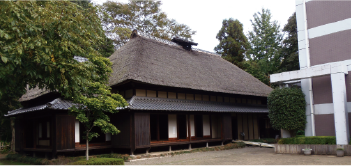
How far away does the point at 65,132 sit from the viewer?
13734mm

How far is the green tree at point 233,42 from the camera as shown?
38.1 metres

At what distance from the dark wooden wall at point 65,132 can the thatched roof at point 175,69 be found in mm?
3237

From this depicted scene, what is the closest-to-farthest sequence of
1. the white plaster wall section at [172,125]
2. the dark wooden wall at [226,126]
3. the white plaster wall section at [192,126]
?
the white plaster wall section at [172,125] → the white plaster wall section at [192,126] → the dark wooden wall at [226,126]

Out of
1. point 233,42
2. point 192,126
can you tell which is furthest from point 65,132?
point 233,42

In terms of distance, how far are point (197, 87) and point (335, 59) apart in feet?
26.4

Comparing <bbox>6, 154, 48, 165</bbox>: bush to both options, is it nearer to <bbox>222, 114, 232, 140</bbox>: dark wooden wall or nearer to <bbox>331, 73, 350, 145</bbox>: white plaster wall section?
<bbox>222, 114, 232, 140</bbox>: dark wooden wall

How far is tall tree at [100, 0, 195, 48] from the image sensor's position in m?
30.5

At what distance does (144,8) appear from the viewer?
104ft

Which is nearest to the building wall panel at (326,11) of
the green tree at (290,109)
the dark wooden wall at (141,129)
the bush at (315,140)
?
the green tree at (290,109)

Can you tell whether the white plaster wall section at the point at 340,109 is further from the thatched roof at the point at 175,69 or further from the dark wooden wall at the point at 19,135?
the dark wooden wall at the point at 19,135

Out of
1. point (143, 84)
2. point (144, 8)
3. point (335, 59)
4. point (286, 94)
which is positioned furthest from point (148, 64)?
point (144, 8)

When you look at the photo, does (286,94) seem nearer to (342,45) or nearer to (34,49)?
(342,45)

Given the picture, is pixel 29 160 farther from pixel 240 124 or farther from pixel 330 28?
pixel 330 28

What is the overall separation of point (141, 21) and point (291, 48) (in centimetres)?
1705
